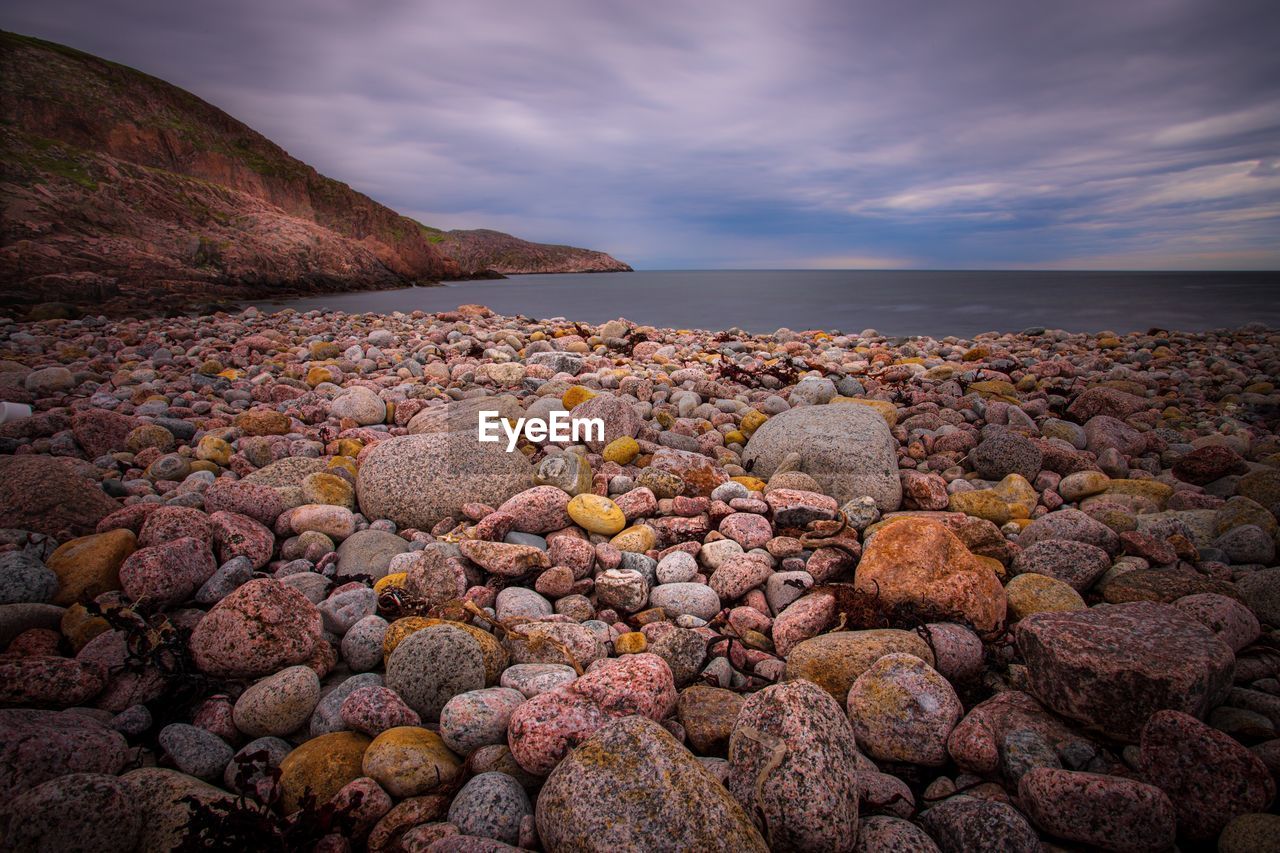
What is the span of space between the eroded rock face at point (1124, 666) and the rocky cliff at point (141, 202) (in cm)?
1918

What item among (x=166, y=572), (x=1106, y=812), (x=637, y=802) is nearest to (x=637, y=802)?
(x=637, y=802)

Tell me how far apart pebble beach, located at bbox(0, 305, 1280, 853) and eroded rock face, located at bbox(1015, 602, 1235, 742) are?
0.01m

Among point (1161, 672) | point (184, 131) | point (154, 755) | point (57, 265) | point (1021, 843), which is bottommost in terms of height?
point (154, 755)

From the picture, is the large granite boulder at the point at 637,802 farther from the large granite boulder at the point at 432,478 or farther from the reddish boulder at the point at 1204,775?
the large granite boulder at the point at 432,478

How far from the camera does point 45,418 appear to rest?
5.36 m

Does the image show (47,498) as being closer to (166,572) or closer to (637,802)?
(166,572)

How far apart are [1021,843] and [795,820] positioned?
744 mm

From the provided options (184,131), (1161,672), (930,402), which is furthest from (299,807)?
(184,131)

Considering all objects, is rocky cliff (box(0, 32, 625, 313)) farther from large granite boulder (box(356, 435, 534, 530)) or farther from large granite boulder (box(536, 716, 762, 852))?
large granite boulder (box(536, 716, 762, 852))

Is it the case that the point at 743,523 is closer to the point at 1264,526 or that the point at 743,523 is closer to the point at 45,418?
the point at 1264,526

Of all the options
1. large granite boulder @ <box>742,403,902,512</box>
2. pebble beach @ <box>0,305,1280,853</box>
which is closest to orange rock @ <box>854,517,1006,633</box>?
pebble beach @ <box>0,305,1280,853</box>

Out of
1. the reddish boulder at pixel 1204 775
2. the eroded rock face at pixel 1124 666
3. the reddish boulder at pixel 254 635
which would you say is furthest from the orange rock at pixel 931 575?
the reddish boulder at pixel 254 635

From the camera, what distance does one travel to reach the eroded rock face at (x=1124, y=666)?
2.18 metres

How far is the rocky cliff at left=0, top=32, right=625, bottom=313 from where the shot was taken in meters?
14.6
